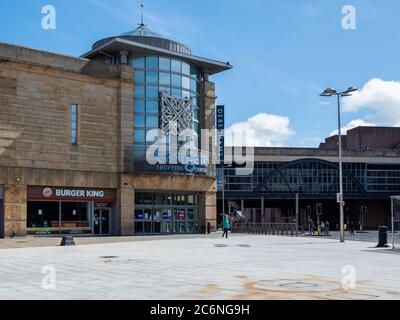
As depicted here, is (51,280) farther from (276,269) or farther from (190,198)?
(190,198)

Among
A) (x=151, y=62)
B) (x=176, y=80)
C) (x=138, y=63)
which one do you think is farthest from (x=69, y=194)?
(x=176, y=80)

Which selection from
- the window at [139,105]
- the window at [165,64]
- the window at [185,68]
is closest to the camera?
the window at [139,105]

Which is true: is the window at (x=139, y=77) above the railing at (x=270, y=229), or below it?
above

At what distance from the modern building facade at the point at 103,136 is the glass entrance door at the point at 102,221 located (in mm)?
78

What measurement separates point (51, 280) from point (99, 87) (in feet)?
98.5

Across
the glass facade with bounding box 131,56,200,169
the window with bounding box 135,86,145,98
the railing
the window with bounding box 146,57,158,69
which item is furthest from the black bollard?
the railing

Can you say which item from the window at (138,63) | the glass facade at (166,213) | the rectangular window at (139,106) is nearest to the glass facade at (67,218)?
the glass facade at (166,213)

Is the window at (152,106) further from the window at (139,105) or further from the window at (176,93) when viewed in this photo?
the window at (176,93)

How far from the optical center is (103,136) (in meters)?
43.5

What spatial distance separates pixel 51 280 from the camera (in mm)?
15055

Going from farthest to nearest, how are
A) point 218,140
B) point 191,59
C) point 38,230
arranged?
point 218,140 → point 191,59 → point 38,230

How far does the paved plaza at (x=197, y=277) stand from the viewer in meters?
12.4

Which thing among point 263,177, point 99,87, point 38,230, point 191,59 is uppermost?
point 191,59
